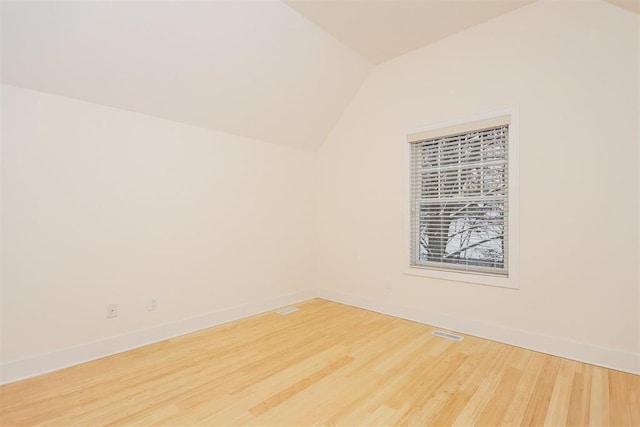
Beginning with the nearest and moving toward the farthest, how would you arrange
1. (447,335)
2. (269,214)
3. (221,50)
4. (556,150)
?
(556,150), (221,50), (447,335), (269,214)

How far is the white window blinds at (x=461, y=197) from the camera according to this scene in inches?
125

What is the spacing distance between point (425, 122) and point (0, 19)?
11.7 ft

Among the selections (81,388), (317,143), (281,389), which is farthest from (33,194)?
(317,143)

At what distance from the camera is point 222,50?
290cm

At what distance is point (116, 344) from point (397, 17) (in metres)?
3.89

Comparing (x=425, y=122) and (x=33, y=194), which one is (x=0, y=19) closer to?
(x=33, y=194)

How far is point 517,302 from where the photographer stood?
298 cm

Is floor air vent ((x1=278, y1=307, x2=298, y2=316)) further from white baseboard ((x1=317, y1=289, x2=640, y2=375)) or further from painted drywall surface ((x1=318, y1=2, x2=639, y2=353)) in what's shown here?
painted drywall surface ((x1=318, y1=2, x2=639, y2=353))

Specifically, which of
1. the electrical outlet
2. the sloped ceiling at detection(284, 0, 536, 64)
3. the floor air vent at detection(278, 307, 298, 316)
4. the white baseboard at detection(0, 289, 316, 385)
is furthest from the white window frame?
the electrical outlet

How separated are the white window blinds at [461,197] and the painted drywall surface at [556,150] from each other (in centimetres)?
16

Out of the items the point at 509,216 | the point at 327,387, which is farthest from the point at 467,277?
the point at 327,387

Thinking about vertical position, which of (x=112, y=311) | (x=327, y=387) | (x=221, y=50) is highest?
(x=221, y=50)

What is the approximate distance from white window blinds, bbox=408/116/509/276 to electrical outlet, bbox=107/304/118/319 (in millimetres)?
2990

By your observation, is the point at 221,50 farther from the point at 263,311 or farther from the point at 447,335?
the point at 447,335
